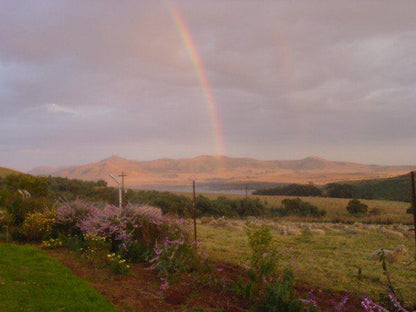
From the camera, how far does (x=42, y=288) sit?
262 inches

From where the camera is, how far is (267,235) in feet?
23.7

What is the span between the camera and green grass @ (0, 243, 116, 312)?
18.9ft

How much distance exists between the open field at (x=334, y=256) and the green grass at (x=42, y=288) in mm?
3420

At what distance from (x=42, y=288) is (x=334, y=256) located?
26.3ft

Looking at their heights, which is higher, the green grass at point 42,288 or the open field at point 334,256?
the green grass at point 42,288

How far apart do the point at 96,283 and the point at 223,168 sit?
16875cm

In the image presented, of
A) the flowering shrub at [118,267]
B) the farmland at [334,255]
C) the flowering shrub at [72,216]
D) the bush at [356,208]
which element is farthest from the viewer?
the bush at [356,208]

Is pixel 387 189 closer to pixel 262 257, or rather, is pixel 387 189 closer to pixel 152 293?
pixel 262 257

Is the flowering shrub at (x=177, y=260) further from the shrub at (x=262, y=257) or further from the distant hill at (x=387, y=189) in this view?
the distant hill at (x=387, y=189)

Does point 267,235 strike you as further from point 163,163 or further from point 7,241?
point 163,163

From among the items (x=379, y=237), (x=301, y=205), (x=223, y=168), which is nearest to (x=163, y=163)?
(x=223, y=168)

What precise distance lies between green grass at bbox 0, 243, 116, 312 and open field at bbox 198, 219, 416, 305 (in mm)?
3420

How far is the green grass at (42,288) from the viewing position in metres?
5.77

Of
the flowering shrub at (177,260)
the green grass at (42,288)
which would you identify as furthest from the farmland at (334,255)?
the green grass at (42,288)
